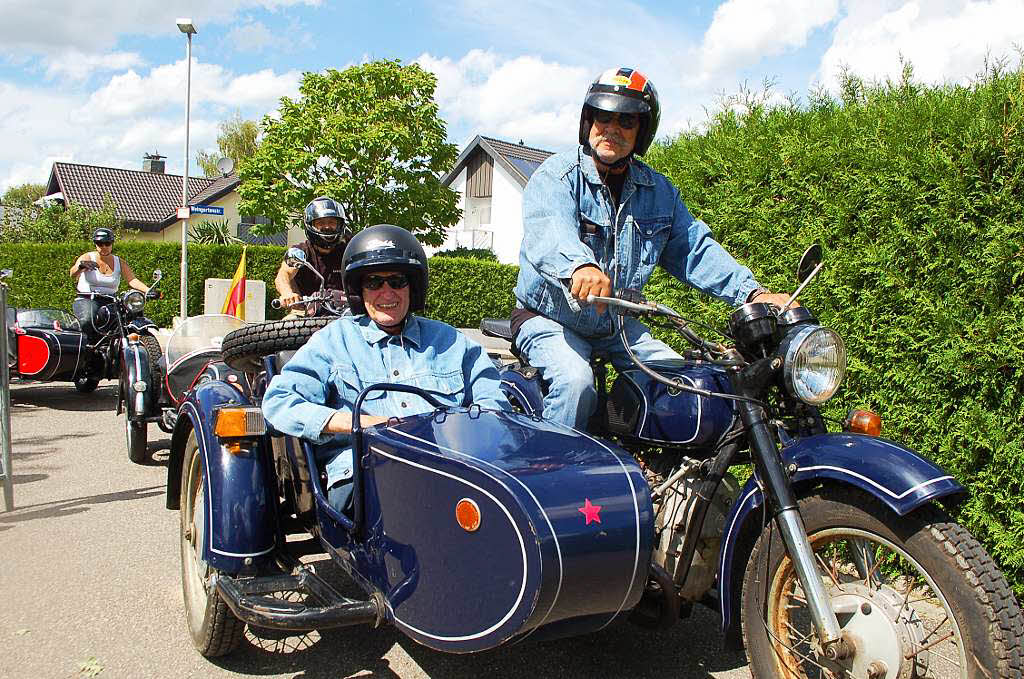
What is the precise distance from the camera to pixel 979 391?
368 cm

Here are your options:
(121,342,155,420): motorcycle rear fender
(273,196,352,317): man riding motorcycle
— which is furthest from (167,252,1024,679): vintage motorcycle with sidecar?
(121,342,155,420): motorcycle rear fender

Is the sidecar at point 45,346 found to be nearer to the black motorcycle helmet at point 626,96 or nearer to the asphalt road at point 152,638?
the asphalt road at point 152,638

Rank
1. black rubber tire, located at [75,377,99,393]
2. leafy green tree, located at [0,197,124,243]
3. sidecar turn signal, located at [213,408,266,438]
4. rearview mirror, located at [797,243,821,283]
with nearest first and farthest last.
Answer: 1. rearview mirror, located at [797,243,821,283]
2. sidecar turn signal, located at [213,408,266,438]
3. black rubber tire, located at [75,377,99,393]
4. leafy green tree, located at [0,197,124,243]

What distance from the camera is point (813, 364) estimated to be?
2465 mm

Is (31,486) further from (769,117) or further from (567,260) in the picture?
(769,117)

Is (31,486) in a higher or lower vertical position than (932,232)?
lower

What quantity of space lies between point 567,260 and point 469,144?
40411 millimetres

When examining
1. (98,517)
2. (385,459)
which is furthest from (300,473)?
(98,517)

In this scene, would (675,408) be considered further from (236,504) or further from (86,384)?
(86,384)

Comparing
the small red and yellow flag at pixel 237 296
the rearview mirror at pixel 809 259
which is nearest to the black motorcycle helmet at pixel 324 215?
the rearview mirror at pixel 809 259

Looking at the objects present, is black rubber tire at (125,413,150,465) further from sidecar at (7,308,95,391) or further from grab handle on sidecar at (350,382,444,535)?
grab handle on sidecar at (350,382,444,535)

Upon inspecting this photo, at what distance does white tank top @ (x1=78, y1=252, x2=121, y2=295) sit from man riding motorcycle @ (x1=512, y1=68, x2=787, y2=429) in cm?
753

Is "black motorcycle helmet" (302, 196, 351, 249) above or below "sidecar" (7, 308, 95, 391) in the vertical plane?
above

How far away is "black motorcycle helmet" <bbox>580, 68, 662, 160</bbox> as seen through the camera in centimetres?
315
